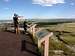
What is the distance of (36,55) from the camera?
680 centimetres

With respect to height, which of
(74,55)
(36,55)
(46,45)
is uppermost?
(46,45)

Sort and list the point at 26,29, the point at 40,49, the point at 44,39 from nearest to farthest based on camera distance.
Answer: the point at 44,39 < the point at 40,49 < the point at 26,29

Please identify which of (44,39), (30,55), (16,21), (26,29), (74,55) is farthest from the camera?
(74,55)

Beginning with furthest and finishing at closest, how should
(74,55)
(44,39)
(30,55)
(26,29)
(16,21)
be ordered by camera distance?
(74,55) < (26,29) < (16,21) < (30,55) < (44,39)

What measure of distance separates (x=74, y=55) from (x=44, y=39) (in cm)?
1132

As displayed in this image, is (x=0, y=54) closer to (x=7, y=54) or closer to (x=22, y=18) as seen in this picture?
(x=7, y=54)

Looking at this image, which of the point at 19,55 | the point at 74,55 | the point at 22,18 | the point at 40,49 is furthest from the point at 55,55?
the point at 19,55

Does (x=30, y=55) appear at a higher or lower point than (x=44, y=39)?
lower

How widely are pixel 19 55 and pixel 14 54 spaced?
0.24 metres

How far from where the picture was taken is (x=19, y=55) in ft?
22.1

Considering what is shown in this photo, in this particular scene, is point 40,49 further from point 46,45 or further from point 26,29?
point 26,29

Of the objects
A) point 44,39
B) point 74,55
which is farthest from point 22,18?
point 44,39

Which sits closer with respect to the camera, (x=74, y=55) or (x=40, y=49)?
(x=40, y=49)

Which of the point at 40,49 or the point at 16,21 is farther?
the point at 16,21
